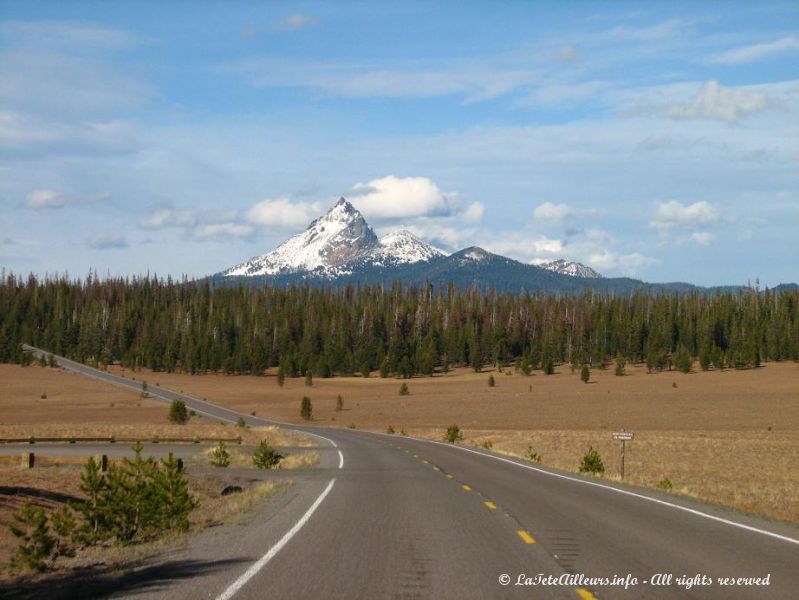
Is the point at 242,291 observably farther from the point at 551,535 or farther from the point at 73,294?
the point at 551,535

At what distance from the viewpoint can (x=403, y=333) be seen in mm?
166625

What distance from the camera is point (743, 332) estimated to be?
14500 centimetres

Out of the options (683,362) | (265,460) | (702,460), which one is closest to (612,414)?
(702,460)

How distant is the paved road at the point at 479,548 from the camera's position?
9.41 metres

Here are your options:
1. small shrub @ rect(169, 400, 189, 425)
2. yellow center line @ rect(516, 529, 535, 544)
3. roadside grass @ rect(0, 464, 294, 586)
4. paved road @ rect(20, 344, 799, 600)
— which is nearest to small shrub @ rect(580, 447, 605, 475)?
paved road @ rect(20, 344, 799, 600)

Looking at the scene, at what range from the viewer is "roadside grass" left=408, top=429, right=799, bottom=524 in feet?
81.1

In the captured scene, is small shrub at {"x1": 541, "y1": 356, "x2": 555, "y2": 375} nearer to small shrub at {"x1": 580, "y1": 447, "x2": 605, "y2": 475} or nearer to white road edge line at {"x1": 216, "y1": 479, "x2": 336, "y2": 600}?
small shrub at {"x1": 580, "y1": 447, "x2": 605, "y2": 475}

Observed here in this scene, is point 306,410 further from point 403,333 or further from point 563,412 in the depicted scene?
point 403,333

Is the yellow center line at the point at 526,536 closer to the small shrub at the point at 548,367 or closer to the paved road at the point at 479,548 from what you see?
the paved road at the point at 479,548

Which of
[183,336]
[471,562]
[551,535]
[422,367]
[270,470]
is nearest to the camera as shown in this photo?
[471,562]

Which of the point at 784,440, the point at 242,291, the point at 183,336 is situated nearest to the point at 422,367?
the point at 183,336

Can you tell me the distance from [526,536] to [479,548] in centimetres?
141

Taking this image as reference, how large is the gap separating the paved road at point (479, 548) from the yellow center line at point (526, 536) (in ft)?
0.06

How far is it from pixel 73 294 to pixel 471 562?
665ft
